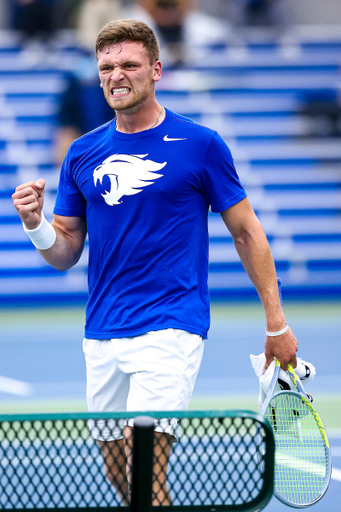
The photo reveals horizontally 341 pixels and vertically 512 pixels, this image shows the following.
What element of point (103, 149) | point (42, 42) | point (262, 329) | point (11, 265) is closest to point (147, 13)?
point (42, 42)

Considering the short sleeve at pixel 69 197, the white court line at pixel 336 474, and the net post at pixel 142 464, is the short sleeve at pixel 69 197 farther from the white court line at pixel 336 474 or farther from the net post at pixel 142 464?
the white court line at pixel 336 474

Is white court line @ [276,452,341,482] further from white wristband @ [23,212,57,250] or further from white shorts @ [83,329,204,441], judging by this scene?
white wristband @ [23,212,57,250]

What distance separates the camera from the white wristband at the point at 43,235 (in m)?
3.32

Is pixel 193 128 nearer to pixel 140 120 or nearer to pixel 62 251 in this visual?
pixel 140 120

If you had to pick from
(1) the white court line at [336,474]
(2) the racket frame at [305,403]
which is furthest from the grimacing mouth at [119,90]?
(1) the white court line at [336,474]

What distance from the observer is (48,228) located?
336 cm

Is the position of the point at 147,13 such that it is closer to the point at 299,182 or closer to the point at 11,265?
the point at 299,182

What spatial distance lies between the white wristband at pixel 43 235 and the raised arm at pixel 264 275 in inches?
30.4

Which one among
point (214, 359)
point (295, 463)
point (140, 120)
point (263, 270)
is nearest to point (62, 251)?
point (140, 120)

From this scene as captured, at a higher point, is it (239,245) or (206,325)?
(239,245)

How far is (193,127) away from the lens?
332cm

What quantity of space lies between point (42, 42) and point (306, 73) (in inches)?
185

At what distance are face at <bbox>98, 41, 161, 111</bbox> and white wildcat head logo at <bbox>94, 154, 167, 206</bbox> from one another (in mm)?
225

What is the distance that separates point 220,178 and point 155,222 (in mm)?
333
